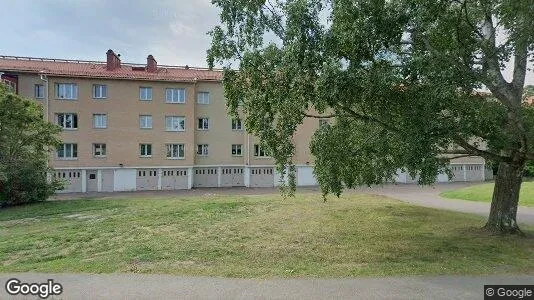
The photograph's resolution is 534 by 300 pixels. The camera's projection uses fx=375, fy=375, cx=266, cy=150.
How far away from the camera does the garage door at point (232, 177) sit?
1473 inches

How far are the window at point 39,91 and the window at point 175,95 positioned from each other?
10.8m

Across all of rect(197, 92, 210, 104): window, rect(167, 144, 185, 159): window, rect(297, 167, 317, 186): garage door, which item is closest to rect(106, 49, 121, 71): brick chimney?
rect(197, 92, 210, 104): window

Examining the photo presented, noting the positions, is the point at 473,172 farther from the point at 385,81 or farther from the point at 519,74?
the point at 385,81

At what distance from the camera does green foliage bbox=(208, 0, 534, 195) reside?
796cm

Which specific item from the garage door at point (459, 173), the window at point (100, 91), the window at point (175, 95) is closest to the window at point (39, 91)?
the window at point (100, 91)

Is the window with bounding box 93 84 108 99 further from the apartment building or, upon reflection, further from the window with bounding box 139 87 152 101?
the window with bounding box 139 87 152 101

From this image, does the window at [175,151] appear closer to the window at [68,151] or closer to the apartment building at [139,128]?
the apartment building at [139,128]

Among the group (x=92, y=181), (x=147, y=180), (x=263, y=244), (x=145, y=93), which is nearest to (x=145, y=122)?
(x=145, y=93)

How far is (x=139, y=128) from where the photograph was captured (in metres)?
35.0

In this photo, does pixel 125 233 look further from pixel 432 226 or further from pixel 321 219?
pixel 432 226

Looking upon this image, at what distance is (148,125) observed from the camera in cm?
3531

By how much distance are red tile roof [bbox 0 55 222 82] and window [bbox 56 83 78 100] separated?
1.00 metres

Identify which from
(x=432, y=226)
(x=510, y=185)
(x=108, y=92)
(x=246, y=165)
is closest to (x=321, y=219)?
(x=432, y=226)

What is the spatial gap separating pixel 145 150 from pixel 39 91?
10565 mm
